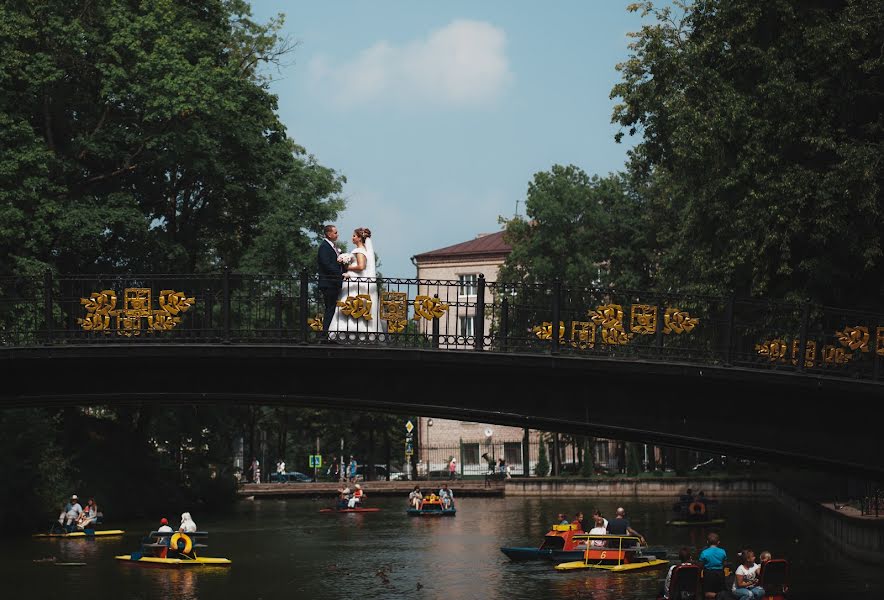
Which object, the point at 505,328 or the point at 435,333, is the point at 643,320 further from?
the point at 435,333

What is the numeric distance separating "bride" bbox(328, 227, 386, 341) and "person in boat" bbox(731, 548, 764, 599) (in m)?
8.66

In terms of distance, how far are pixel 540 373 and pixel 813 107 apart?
13717 mm

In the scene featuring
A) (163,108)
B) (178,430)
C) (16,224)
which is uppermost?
(163,108)

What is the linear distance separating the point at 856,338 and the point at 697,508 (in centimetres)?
2943

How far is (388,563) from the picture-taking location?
1610 inches

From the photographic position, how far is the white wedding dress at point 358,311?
80.0ft

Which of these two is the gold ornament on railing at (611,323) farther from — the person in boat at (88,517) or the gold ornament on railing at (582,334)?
the person in boat at (88,517)

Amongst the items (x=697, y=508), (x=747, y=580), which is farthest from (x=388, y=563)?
(x=697, y=508)

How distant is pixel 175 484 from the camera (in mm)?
59875

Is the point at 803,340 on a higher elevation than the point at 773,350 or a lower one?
higher

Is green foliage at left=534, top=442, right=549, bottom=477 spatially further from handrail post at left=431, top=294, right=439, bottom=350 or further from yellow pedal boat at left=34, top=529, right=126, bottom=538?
handrail post at left=431, top=294, right=439, bottom=350

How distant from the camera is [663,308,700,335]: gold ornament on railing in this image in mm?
24281

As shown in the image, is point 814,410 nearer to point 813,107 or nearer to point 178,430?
point 813,107

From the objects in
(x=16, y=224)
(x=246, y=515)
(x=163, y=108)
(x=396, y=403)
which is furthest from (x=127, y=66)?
(x=396, y=403)
